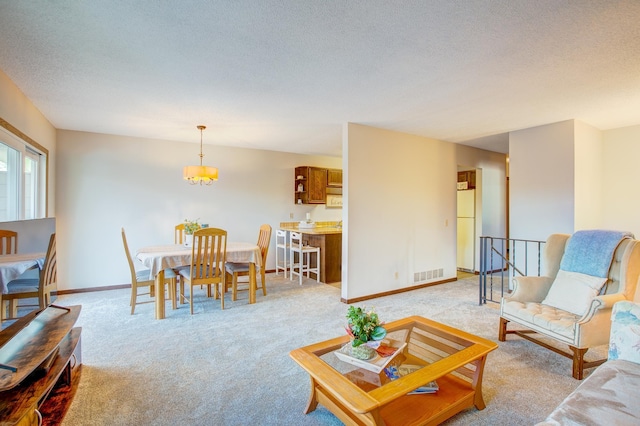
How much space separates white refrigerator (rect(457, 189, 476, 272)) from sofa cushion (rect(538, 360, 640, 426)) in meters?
4.71

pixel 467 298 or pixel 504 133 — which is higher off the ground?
pixel 504 133

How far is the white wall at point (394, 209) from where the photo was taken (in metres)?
4.34

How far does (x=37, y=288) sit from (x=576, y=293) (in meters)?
3.73

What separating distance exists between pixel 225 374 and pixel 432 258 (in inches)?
154

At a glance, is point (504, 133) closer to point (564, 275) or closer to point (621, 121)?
point (621, 121)

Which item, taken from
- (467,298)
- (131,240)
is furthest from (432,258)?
(131,240)

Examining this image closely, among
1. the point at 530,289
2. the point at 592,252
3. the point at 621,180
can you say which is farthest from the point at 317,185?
the point at 621,180

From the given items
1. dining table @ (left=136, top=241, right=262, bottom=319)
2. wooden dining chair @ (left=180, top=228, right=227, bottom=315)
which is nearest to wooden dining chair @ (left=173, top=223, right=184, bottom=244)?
dining table @ (left=136, top=241, right=262, bottom=319)

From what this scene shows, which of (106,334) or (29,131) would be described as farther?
(29,131)

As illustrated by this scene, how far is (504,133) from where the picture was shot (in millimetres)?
4832

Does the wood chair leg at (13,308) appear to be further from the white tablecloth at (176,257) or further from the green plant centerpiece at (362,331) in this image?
the white tablecloth at (176,257)

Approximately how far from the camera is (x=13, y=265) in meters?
1.29

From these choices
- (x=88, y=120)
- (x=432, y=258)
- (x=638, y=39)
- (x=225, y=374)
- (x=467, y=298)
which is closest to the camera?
(x=638, y=39)

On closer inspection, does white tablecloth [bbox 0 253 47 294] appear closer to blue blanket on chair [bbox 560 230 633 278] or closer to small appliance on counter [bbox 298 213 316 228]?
blue blanket on chair [bbox 560 230 633 278]
